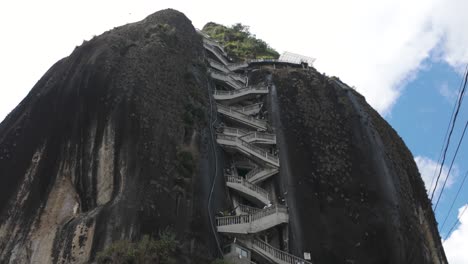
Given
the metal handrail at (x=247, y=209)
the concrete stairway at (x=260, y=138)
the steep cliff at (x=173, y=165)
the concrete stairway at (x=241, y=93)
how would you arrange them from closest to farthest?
1. the steep cliff at (x=173, y=165)
2. the metal handrail at (x=247, y=209)
3. the concrete stairway at (x=260, y=138)
4. the concrete stairway at (x=241, y=93)

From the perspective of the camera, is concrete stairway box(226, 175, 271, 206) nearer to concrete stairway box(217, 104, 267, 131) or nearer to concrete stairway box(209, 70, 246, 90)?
concrete stairway box(217, 104, 267, 131)

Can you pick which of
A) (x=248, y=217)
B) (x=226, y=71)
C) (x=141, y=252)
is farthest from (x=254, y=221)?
(x=226, y=71)

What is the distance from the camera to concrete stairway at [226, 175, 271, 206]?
31547 millimetres

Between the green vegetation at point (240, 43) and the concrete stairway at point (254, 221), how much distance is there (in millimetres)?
30011

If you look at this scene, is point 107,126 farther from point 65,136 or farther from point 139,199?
point 139,199

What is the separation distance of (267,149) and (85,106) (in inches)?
542

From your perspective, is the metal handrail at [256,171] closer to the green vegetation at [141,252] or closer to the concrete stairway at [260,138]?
the concrete stairway at [260,138]

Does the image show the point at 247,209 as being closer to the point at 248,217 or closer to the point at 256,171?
the point at 248,217

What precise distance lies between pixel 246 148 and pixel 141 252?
1428 cm

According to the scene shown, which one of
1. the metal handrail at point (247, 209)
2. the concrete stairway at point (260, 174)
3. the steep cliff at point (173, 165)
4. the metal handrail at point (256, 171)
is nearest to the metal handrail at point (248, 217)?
the metal handrail at point (247, 209)

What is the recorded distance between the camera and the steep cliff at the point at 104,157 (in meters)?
23.3

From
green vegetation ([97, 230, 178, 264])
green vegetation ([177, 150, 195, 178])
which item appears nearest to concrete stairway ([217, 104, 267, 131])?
green vegetation ([177, 150, 195, 178])

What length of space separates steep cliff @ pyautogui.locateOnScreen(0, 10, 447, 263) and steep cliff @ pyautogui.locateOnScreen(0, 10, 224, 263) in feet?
0.24

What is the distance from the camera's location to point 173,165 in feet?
88.8
